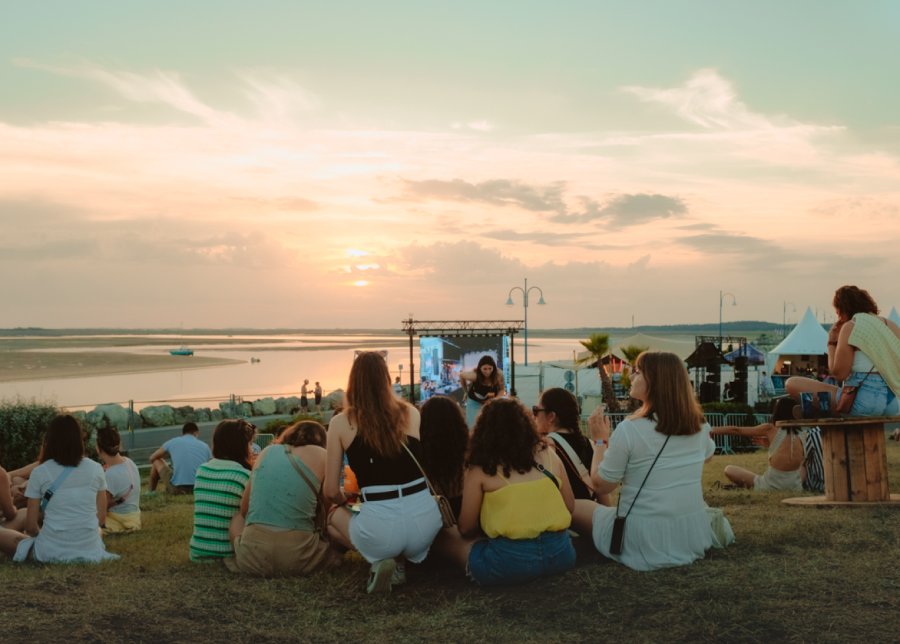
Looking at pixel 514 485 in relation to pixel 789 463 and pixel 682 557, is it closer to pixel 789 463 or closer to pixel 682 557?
pixel 682 557

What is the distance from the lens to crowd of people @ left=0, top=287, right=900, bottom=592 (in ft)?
16.6

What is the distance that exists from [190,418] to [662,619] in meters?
25.9

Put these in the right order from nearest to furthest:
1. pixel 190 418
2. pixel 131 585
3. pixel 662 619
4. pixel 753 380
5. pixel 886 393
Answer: pixel 662 619
pixel 131 585
pixel 886 393
pixel 190 418
pixel 753 380

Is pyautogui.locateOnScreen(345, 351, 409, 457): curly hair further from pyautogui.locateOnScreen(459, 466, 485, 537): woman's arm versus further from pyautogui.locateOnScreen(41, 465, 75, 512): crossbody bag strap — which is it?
pyautogui.locateOnScreen(41, 465, 75, 512): crossbody bag strap

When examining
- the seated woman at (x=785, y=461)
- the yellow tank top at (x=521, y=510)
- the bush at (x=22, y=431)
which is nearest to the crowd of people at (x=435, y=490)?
the yellow tank top at (x=521, y=510)

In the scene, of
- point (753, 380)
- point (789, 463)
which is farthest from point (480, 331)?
point (789, 463)

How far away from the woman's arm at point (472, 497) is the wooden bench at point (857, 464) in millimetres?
3183

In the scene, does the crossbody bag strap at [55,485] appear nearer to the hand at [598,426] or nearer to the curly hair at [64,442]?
the curly hair at [64,442]

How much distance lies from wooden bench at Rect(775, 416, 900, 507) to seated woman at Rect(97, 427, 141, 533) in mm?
5709

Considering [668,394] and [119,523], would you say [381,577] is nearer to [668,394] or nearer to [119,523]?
[668,394]

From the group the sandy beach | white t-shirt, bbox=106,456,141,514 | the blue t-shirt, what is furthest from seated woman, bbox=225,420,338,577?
the sandy beach

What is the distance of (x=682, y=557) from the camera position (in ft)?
17.4

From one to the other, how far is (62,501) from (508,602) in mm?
3350

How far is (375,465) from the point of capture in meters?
5.13
